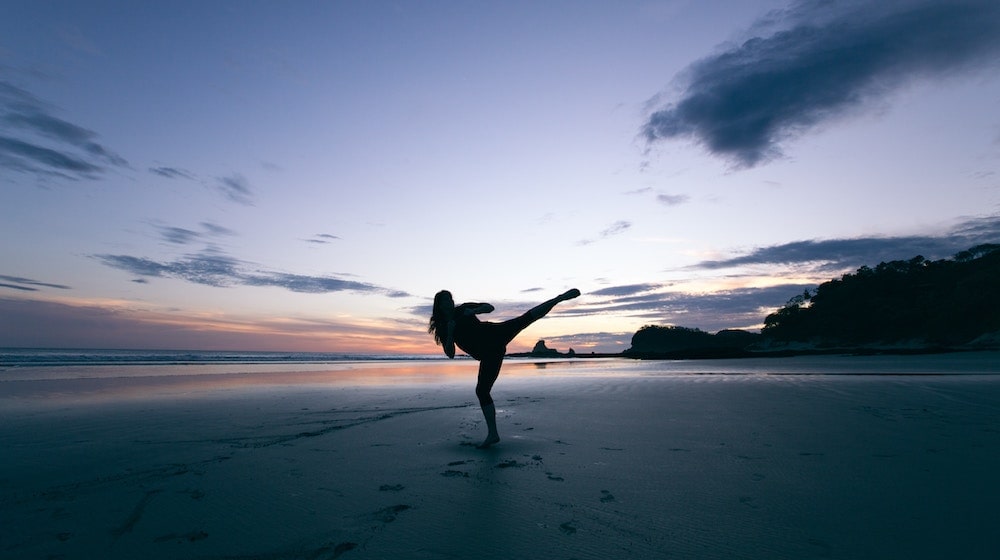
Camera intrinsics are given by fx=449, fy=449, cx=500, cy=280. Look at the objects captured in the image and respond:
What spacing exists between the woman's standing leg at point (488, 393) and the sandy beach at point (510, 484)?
7.3 inches

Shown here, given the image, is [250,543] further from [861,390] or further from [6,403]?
[861,390]

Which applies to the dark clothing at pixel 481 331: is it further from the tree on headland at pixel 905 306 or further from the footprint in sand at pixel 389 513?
the tree on headland at pixel 905 306

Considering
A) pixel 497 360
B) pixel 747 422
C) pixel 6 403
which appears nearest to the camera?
pixel 497 360

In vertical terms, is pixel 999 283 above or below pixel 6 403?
above

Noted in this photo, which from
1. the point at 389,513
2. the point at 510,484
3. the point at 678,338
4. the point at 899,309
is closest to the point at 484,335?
the point at 510,484

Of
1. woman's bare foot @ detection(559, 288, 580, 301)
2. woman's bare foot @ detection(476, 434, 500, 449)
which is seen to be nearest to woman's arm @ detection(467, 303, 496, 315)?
woman's bare foot @ detection(559, 288, 580, 301)

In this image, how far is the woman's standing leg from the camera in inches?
218

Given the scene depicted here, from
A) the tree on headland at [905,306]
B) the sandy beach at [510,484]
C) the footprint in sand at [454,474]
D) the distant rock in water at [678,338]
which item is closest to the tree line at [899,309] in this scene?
the tree on headland at [905,306]

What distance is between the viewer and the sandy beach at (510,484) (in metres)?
2.74

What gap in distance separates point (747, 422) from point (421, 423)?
196 inches

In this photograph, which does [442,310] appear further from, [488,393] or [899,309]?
[899,309]

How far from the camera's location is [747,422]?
671 cm

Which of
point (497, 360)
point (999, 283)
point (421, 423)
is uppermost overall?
point (999, 283)

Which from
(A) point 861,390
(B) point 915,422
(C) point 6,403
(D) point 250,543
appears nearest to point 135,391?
(C) point 6,403
